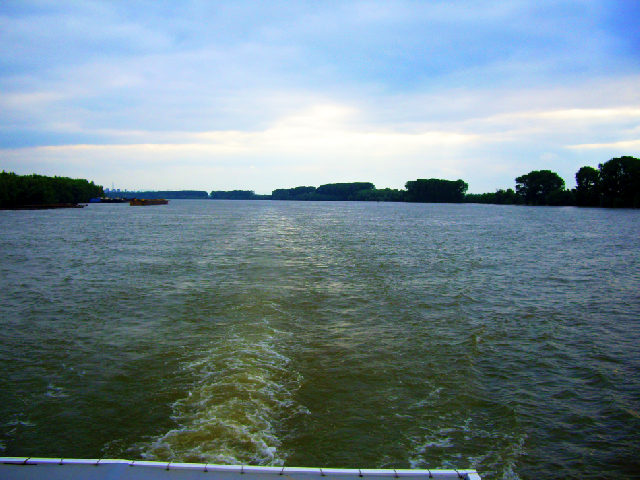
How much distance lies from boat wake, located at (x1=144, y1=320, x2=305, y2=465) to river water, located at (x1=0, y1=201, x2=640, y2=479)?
5 centimetres

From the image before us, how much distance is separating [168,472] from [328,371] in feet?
21.9

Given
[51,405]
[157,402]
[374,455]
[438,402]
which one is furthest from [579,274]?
[51,405]

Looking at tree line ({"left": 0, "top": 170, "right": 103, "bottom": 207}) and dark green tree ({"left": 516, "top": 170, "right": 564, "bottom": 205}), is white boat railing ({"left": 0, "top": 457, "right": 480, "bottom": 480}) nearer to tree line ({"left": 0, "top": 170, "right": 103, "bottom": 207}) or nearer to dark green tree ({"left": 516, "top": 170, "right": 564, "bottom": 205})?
tree line ({"left": 0, "top": 170, "right": 103, "bottom": 207})

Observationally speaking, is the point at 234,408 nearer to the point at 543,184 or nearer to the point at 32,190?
the point at 32,190

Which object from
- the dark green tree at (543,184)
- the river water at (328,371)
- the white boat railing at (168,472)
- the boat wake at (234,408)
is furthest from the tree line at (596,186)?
the white boat railing at (168,472)

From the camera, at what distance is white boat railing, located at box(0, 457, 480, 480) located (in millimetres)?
4934

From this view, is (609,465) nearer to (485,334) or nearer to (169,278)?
(485,334)

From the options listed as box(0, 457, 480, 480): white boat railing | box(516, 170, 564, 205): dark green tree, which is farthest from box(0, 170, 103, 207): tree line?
box(516, 170, 564, 205): dark green tree

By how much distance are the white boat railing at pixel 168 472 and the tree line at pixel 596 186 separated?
164511mm

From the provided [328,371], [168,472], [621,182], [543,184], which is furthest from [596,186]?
[168,472]

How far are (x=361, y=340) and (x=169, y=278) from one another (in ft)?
47.6

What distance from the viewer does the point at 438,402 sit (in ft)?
32.3

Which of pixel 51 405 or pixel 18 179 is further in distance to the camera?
pixel 18 179

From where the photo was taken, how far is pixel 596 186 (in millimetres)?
159375
